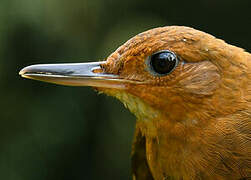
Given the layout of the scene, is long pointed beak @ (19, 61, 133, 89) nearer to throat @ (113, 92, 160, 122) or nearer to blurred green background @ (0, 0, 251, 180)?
throat @ (113, 92, 160, 122)

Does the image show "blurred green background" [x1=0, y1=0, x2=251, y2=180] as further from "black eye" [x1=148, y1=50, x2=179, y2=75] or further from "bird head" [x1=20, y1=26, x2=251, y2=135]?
"black eye" [x1=148, y1=50, x2=179, y2=75]

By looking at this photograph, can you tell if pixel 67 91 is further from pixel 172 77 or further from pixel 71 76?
pixel 172 77

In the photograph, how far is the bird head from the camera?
2373 millimetres

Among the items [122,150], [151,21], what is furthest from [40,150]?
[151,21]

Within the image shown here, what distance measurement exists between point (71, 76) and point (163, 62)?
1.54 feet

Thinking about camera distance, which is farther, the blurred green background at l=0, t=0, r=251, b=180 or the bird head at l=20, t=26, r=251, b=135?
the blurred green background at l=0, t=0, r=251, b=180

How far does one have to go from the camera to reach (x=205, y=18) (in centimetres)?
542

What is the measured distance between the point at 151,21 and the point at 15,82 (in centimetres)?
157

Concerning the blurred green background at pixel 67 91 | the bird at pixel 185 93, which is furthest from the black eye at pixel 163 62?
the blurred green background at pixel 67 91

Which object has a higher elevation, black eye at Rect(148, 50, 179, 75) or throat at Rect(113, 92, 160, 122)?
black eye at Rect(148, 50, 179, 75)

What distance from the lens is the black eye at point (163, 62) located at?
237 centimetres

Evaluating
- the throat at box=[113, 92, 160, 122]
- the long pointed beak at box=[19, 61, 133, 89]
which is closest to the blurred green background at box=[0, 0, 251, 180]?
the long pointed beak at box=[19, 61, 133, 89]

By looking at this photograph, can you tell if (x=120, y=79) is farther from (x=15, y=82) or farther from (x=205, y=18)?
(x=205, y=18)

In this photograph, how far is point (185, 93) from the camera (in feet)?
7.82
